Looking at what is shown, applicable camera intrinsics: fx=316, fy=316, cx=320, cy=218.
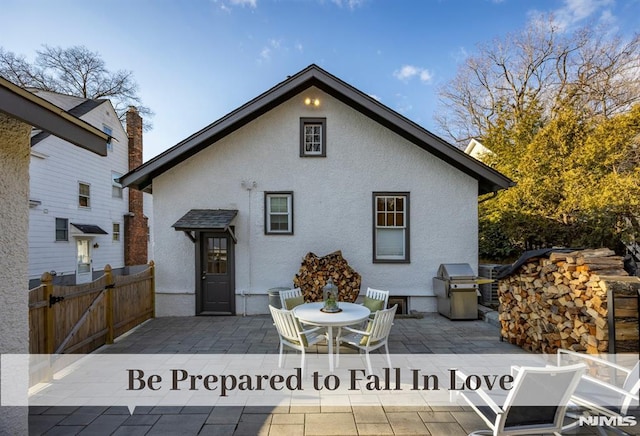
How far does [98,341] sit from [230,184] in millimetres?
4508

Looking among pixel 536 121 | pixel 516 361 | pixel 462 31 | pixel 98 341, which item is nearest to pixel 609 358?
pixel 516 361

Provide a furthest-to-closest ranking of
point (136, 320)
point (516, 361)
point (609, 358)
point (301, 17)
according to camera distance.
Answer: point (301, 17)
point (136, 320)
point (516, 361)
point (609, 358)

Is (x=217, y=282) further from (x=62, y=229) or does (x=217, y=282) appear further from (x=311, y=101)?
(x=62, y=229)

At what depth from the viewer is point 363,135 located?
338 inches

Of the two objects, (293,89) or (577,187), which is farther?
(577,187)

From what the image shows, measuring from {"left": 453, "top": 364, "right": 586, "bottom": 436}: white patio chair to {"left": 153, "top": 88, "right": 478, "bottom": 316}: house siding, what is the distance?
18.6ft

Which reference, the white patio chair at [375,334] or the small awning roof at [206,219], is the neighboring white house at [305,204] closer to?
the small awning roof at [206,219]

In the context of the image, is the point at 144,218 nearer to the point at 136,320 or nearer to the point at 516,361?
the point at 136,320

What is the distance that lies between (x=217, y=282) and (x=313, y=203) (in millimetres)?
3353

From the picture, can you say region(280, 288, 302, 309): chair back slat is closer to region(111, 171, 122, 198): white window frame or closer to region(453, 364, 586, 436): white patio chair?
region(453, 364, 586, 436): white patio chair

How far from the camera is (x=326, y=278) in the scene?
26.4ft

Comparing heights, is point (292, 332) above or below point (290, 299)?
below

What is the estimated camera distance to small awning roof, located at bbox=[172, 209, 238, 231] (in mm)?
7637

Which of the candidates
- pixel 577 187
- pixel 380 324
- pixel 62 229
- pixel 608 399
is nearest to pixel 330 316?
pixel 380 324
